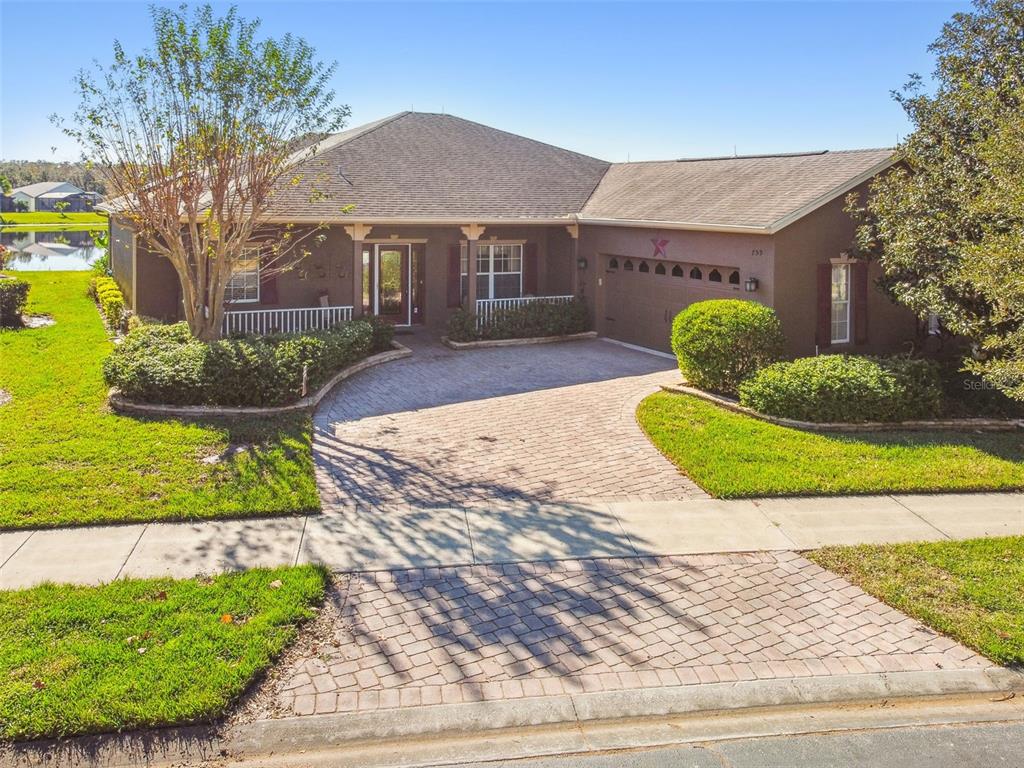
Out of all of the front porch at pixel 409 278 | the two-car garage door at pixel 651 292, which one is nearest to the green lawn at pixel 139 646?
the front porch at pixel 409 278

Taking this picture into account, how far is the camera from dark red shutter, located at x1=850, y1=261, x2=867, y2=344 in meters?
16.6

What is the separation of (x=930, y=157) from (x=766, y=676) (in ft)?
36.2

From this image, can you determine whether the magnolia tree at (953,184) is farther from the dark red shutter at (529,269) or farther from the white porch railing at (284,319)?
the white porch railing at (284,319)

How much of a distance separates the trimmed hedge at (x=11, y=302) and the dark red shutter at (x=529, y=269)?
475 inches

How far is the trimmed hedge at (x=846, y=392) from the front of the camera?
41.4 ft

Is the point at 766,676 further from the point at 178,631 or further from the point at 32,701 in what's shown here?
the point at 32,701

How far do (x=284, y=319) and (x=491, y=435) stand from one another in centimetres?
780

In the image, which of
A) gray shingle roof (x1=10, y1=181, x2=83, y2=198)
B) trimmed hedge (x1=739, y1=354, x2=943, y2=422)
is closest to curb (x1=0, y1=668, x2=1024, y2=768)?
trimmed hedge (x1=739, y1=354, x2=943, y2=422)

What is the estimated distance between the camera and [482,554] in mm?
8094

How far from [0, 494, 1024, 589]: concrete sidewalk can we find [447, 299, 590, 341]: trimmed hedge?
394 inches

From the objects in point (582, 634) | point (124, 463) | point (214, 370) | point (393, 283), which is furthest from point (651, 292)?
point (582, 634)

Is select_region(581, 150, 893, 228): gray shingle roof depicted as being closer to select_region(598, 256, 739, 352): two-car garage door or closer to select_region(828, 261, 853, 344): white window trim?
select_region(598, 256, 739, 352): two-car garage door

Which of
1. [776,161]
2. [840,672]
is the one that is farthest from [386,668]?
[776,161]

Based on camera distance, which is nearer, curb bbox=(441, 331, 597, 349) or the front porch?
the front porch
